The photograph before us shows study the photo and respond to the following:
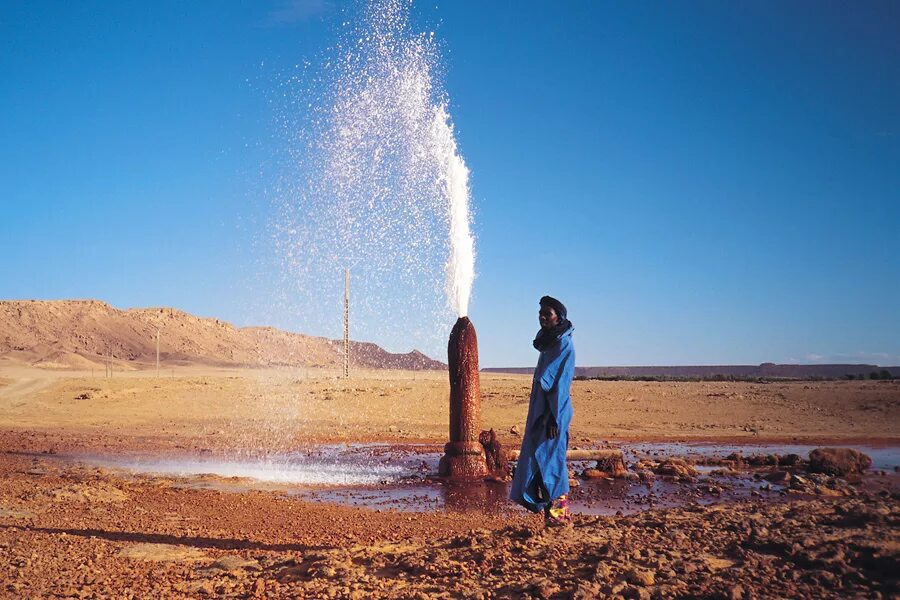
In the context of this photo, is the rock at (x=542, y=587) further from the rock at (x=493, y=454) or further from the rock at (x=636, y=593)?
the rock at (x=493, y=454)

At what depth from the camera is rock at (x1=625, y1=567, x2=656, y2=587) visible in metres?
5.29

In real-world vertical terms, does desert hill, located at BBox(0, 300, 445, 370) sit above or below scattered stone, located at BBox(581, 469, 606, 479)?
above

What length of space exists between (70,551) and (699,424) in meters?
20.9

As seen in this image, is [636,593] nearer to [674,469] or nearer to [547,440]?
[547,440]

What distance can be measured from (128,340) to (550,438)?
106563 mm

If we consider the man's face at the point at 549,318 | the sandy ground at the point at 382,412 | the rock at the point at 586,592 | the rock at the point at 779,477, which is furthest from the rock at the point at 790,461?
the rock at the point at 586,592

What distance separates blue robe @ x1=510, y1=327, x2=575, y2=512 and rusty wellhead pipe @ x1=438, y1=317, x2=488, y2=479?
498 cm

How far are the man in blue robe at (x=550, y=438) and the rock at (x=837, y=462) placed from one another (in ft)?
24.4

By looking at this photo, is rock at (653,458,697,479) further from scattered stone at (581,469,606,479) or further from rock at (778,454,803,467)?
rock at (778,454,803,467)

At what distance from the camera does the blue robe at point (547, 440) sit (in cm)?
764

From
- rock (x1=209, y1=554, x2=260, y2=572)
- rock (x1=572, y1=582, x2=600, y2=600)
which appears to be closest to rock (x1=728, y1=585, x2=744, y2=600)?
rock (x1=572, y1=582, x2=600, y2=600)

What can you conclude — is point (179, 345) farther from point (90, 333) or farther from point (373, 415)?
point (373, 415)

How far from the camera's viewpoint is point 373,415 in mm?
26328

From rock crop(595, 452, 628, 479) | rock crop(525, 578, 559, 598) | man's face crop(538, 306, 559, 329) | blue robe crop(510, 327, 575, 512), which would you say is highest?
man's face crop(538, 306, 559, 329)
